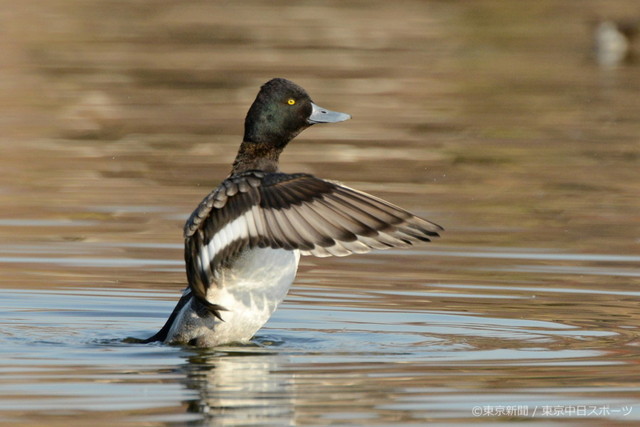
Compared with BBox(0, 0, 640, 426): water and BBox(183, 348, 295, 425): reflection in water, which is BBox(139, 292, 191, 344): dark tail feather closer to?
BBox(0, 0, 640, 426): water

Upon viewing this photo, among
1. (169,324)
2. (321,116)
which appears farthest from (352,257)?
(169,324)

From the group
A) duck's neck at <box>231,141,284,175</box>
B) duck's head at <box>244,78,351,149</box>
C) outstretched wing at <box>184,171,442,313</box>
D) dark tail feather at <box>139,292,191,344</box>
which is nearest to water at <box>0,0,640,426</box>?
dark tail feather at <box>139,292,191,344</box>

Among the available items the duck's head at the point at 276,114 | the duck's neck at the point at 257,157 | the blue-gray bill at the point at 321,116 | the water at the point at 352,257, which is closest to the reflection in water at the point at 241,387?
the water at the point at 352,257

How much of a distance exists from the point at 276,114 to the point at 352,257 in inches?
104

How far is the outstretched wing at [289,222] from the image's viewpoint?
652cm

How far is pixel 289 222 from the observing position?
6.65 metres

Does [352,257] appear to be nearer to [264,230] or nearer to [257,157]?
[257,157]

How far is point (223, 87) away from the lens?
803 inches

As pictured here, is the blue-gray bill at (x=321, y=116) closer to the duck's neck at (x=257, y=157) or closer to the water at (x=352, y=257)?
the duck's neck at (x=257, y=157)

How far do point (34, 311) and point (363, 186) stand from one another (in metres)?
5.02

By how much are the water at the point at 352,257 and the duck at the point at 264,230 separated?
23 centimetres

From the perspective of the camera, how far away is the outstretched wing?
652 centimetres

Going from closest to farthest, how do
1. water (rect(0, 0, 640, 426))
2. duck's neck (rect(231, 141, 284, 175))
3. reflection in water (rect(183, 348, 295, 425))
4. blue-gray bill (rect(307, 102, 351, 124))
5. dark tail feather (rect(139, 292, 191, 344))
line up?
reflection in water (rect(183, 348, 295, 425)), water (rect(0, 0, 640, 426)), dark tail feather (rect(139, 292, 191, 344)), duck's neck (rect(231, 141, 284, 175)), blue-gray bill (rect(307, 102, 351, 124))

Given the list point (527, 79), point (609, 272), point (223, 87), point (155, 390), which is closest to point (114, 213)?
point (609, 272)
